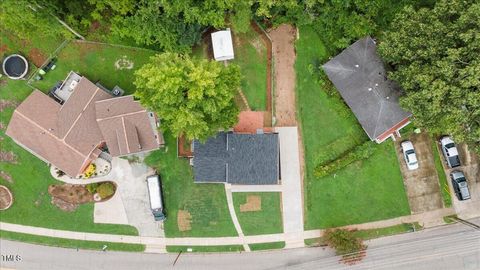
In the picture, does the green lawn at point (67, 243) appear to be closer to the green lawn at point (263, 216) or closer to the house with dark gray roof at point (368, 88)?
the green lawn at point (263, 216)

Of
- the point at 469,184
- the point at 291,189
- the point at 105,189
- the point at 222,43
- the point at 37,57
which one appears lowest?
the point at 105,189

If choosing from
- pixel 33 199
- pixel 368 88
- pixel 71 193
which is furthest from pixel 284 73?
pixel 33 199

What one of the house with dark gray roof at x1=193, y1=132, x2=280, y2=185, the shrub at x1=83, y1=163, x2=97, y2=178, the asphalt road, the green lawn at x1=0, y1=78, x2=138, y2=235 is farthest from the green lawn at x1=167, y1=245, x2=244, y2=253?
the shrub at x1=83, y1=163, x2=97, y2=178

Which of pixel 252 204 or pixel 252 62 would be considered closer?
pixel 252 204

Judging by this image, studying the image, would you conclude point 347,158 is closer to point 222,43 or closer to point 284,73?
point 284,73

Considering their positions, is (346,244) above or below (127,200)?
below

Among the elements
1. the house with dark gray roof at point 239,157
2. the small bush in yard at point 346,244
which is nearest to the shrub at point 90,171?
the house with dark gray roof at point 239,157
